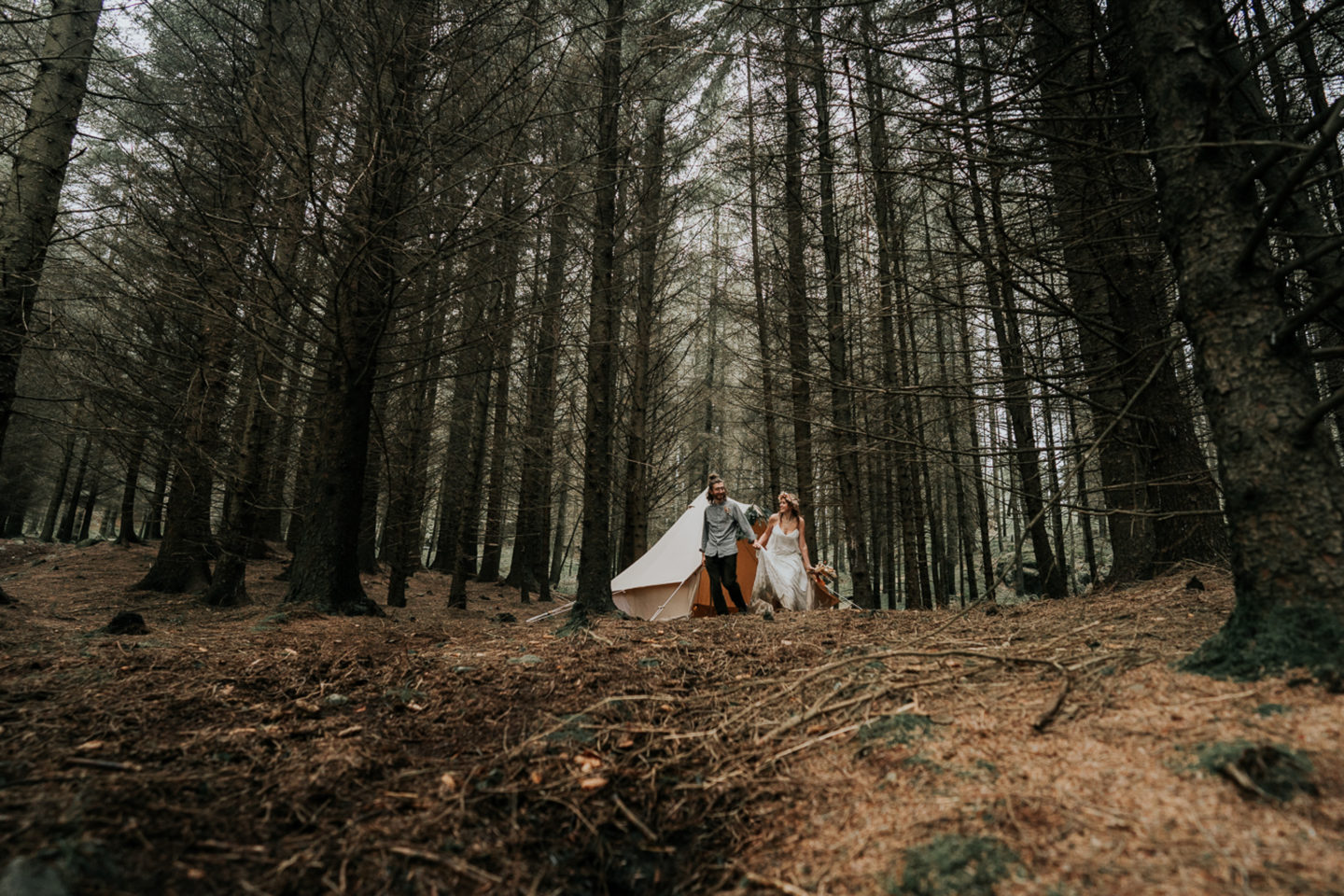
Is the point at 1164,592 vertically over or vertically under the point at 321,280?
under

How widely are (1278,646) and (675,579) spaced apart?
747 cm

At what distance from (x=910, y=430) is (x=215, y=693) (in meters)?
4.12

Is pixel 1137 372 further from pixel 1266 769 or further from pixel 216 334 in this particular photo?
pixel 216 334

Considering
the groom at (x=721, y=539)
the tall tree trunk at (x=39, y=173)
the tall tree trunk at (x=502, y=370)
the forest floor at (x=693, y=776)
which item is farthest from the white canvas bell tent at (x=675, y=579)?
the tall tree trunk at (x=39, y=173)

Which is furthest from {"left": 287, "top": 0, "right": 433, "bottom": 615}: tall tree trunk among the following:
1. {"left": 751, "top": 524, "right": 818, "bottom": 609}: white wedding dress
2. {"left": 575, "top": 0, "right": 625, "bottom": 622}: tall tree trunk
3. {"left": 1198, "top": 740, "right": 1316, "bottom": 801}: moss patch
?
{"left": 1198, "top": 740, "right": 1316, "bottom": 801}: moss patch

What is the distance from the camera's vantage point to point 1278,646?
168 centimetres

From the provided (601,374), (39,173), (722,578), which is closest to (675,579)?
(722,578)

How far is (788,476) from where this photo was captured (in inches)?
779

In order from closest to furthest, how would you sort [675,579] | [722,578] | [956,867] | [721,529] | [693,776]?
[956,867] → [693,776] → [721,529] → [722,578] → [675,579]

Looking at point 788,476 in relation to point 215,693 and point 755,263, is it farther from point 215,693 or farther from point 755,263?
point 215,693

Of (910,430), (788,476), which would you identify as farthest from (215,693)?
(788,476)

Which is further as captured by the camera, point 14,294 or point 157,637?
point 14,294

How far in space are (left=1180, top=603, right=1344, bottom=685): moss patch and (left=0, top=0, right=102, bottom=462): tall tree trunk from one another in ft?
23.9

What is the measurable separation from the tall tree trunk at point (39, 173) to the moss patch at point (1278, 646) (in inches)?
287
